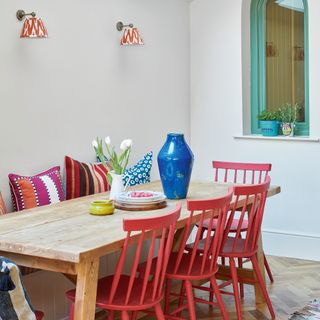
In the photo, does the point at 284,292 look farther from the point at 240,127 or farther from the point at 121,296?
the point at 121,296

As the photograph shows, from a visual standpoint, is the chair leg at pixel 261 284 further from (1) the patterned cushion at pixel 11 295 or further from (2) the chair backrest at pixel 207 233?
(1) the patterned cushion at pixel 11 295

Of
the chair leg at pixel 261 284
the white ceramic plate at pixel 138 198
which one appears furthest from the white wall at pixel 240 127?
the white ceramic plate at pixel 138 198

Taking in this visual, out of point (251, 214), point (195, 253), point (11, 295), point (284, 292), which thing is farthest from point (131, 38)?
point (11, 295)

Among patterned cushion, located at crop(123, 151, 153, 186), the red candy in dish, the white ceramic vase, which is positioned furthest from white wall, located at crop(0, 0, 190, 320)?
the red candy in dish

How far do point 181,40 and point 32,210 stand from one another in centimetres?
272

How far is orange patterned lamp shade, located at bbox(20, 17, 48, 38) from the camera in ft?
13.2

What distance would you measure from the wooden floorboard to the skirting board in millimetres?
77

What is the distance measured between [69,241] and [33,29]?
1.63 meters

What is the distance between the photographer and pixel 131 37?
4.92m

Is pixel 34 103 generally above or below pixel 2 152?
above

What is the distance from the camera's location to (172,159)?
12.9 ft

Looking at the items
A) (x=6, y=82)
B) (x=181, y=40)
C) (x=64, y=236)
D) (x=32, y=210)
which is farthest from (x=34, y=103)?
(x=181, y=40)

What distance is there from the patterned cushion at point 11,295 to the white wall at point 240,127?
3475 millimetres

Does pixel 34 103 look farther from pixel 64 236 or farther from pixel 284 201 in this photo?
pixel 284 201
